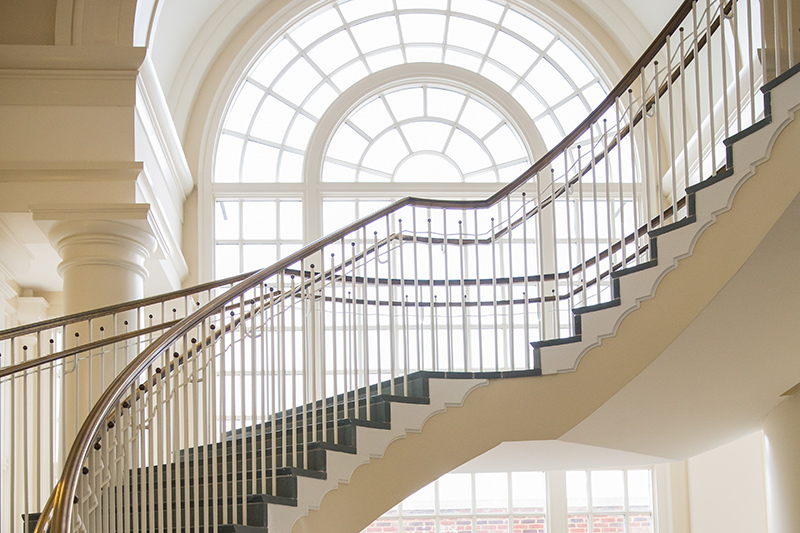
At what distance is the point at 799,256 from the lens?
13.7ft

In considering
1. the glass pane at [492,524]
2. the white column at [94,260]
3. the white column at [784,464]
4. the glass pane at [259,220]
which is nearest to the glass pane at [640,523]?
the glass pane at [492,524]

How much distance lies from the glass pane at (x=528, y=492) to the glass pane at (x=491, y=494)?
0.09 meters

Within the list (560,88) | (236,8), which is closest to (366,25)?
(236,8)

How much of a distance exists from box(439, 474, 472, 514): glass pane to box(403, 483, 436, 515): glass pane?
3.5 inches

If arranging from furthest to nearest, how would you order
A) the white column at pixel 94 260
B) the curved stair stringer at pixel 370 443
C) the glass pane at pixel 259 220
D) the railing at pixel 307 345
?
the glass pane at pixel 259 220 → the white column at pixel 94 260 → the curved stair stringer at pixel 370 443 → the railing at pixel 307 345

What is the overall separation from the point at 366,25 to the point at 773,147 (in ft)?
20.5

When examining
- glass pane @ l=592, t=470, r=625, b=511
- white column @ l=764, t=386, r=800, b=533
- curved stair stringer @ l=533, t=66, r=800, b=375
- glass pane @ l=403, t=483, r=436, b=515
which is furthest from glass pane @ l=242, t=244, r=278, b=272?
white column @ l=764, t=386, r=800, b=533

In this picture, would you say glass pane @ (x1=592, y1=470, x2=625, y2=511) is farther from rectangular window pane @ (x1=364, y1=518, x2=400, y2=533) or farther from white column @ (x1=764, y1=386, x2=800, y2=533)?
white column @ (x1=764, y1=386, x2=800, y2=533)

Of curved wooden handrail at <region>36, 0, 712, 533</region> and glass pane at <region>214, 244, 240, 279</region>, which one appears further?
glass pane at <region>214, 244, 240, 279</region>

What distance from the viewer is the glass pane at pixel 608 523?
8.67 m

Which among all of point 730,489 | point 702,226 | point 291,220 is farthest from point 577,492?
point 702,226

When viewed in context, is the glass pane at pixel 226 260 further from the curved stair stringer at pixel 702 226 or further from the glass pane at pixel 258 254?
the curved stair stringer at pixel 702 226

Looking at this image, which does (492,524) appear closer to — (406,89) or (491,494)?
(491,494)

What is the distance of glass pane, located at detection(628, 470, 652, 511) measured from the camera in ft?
28.5
